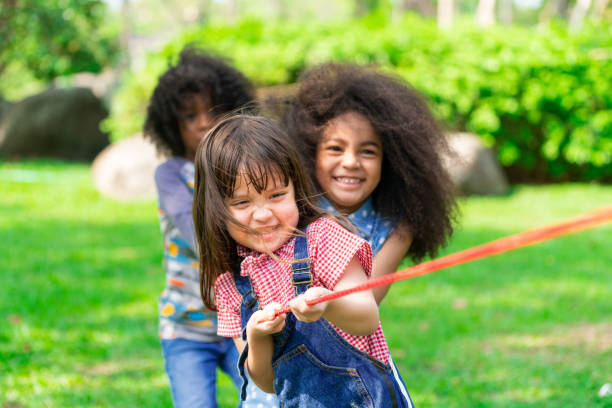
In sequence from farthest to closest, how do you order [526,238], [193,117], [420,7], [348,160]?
[420,7], [193,117], [348,160], [526,238]

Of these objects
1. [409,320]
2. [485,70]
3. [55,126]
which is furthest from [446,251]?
[55,126]

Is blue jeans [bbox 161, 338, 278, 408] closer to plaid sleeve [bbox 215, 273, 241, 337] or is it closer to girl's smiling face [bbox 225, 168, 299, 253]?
plaid sleeve [bbox 215, 273, 241, 337]

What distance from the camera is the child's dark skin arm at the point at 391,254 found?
2158 millimetres

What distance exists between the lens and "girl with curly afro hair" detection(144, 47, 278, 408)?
102 inches

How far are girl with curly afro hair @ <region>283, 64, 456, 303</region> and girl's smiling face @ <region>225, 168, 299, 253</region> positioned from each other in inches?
16.8

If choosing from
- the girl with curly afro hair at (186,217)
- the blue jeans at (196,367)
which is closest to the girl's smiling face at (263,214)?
the girl with curly afro hair at (186,217)

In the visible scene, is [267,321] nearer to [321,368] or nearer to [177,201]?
[321,368]

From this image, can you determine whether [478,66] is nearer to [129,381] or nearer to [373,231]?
[129,381]

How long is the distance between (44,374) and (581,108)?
7.87 metres

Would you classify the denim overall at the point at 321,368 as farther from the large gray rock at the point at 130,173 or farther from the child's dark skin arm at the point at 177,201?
the large gray rock at the point at 130,173

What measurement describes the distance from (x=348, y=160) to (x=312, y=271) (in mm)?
619

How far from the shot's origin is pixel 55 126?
45.0ft

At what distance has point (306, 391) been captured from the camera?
1.74m

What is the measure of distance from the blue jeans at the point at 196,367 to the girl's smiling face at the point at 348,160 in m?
0.81
